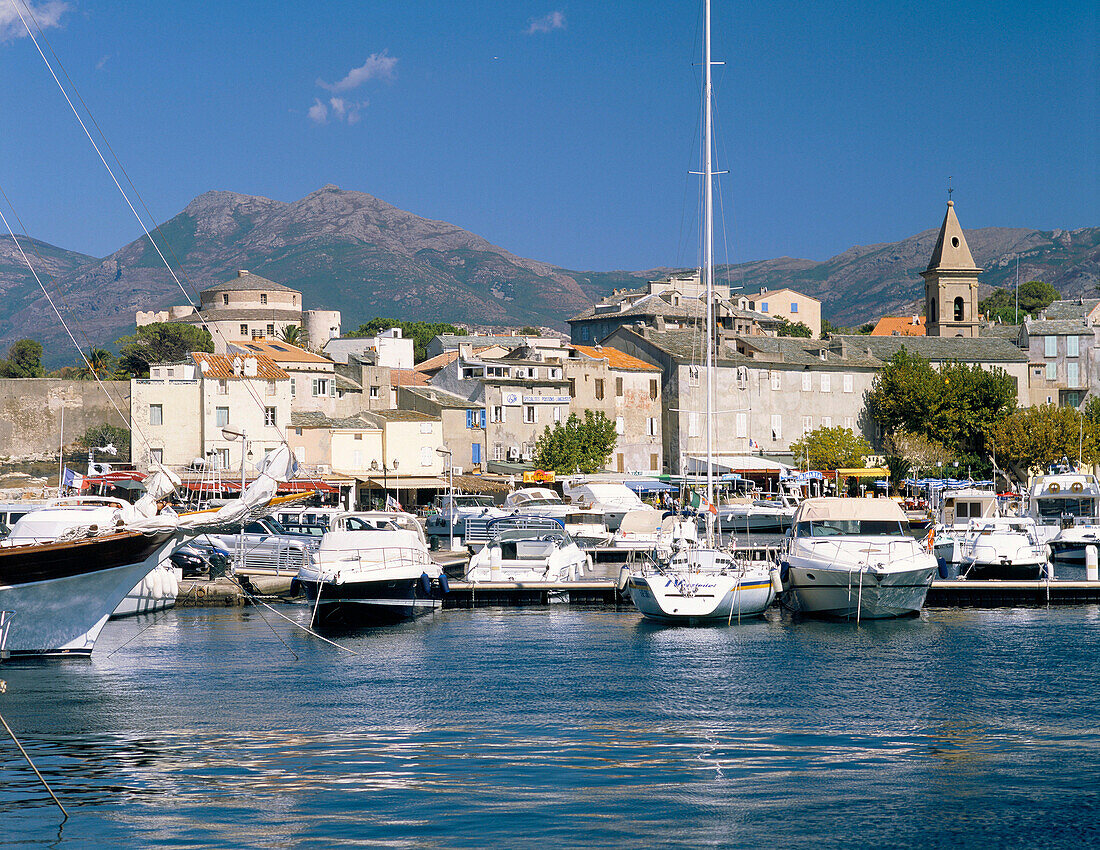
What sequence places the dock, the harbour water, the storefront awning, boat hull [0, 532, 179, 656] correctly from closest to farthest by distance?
the harbour water
boat hull [0, 532, 179, 656]
the dock
the storefront awning

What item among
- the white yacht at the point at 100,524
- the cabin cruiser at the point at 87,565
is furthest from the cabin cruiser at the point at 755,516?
the cabin cruiser at the point at 87,565

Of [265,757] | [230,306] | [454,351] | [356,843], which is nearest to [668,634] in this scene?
[265,757]

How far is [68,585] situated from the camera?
2842cm

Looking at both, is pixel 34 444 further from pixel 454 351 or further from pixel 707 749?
pixel 707 749

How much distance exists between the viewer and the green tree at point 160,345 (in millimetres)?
109812

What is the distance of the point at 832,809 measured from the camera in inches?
728

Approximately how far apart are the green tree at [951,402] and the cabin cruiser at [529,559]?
1879 inches

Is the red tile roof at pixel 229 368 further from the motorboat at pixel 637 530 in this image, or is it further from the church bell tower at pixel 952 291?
the church bell tower at pixel 952 291

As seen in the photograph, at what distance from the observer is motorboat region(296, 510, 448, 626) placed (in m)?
35.9

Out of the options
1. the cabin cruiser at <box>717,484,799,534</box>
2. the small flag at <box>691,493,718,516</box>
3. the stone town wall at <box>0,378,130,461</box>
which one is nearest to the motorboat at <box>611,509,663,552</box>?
the small flag at <box>691,493,718,516</box>

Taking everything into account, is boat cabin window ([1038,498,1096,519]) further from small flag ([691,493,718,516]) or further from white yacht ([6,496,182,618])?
white yacht ([6,496,182,618])

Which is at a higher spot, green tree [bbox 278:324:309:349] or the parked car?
green tree [bbox 278:324:309:349]

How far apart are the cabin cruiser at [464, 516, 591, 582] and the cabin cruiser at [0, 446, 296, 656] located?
13282 mm

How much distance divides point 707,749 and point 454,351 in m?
87.1
